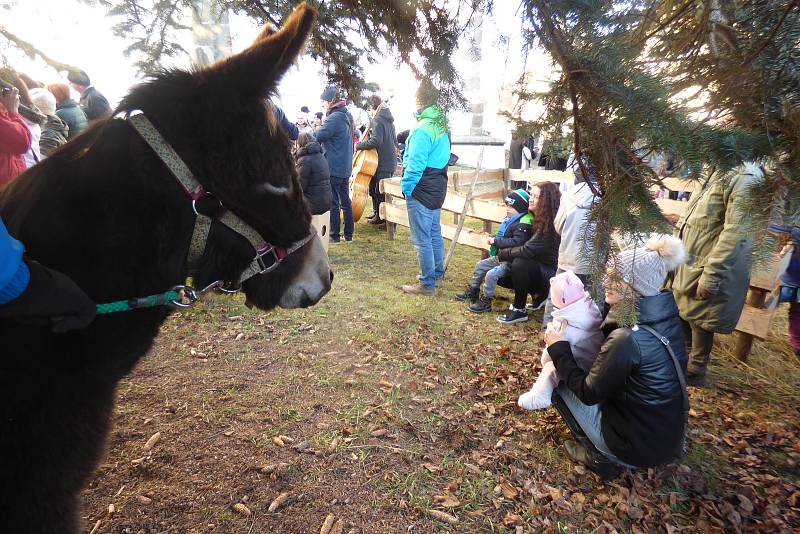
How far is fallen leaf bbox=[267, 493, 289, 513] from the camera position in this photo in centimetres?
268

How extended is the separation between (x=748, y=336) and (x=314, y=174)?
6576mm

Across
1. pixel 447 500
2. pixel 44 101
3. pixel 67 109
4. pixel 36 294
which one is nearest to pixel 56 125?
pixel 44 101

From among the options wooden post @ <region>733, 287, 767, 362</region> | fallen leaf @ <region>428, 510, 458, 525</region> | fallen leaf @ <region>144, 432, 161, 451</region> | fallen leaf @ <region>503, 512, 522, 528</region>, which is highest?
wooden post @ <region>733, 287, 767, 362</region>

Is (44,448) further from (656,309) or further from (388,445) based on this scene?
(656,309)

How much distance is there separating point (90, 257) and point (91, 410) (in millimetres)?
584

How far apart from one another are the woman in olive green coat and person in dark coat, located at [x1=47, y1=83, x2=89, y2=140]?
8.59 m

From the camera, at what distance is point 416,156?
5.89 m

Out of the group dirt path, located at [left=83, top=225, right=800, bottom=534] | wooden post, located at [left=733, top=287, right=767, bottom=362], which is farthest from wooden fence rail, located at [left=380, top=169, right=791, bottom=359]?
dirt path, located at [left=83, top=225, right=800, bottom=534]

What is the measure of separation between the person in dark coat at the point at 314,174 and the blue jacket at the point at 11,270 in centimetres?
597

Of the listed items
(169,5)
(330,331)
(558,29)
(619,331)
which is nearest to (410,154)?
(330,331)

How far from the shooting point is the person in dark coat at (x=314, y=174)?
7092mm

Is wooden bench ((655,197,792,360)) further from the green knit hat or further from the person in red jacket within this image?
the person in red jacket

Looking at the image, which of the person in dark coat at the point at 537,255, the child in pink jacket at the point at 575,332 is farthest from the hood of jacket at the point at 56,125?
the child in pink jacket at the point at 575,332

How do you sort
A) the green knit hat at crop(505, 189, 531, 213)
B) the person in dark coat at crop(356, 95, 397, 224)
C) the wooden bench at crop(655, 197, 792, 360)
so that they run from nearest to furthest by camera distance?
the wooden bench at crop(655, 197, 792, 360), the green knit hat at crop(505, 189, 531, 213), the person in dark coat at crop(356, 95, 397, 224)
